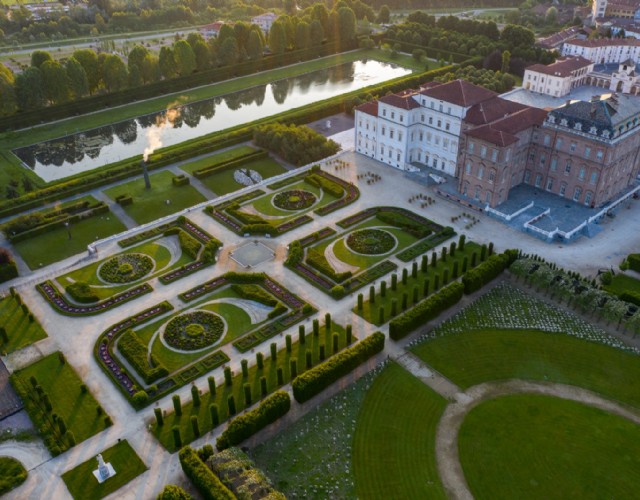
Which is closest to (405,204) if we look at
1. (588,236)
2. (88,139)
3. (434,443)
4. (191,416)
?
(588,236)

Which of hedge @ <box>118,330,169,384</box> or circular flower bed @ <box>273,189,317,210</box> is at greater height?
circular flower bed @ <box>273,189,317,210</box>

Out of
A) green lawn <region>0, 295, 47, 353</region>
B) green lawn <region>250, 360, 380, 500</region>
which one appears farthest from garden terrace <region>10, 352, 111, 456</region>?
green lawn <region>250, 360, 380, 500</region>

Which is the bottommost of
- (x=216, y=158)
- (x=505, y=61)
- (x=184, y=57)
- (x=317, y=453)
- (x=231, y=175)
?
(x=317, y=453)

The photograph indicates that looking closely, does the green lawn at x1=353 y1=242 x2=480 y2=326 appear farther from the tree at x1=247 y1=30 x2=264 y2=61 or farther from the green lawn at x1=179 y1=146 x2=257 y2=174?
the tree at x1=247 y1=30 x2=264 y2=61

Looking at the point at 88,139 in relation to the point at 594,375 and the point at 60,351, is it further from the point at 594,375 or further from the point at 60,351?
the point at 594,375

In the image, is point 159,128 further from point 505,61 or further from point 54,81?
point 505,61

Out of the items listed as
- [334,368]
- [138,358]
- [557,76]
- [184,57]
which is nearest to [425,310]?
[334,368]
